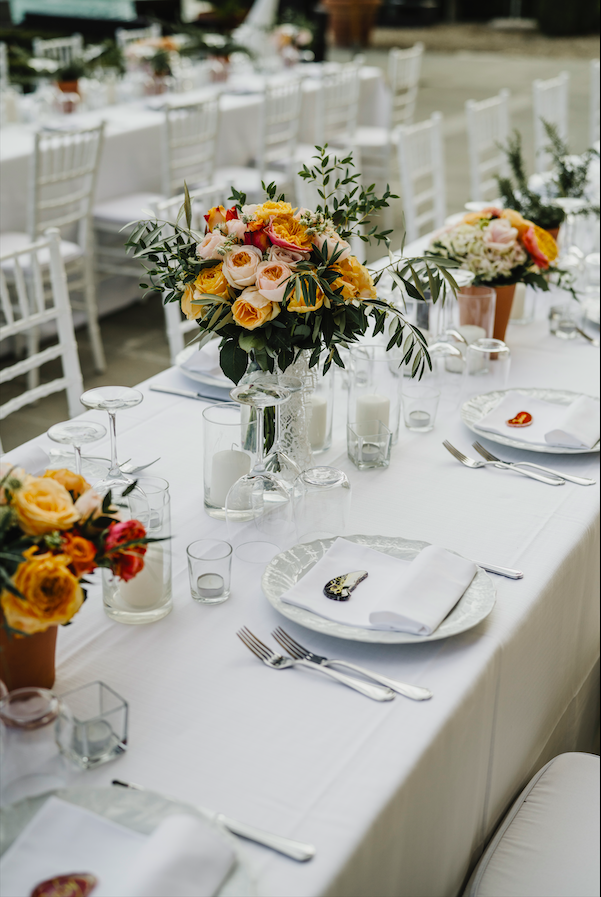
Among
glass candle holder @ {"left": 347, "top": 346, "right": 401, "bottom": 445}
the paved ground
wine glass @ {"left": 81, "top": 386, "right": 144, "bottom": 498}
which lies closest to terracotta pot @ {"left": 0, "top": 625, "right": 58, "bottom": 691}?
wine glass @ {"left": 81, "top": 386, "right": 144, "bottom": 498}

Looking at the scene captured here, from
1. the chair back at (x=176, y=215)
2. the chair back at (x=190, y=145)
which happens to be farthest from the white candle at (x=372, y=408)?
the chair back at (x=190, y=145)

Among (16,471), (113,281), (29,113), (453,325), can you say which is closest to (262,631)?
(16,471)

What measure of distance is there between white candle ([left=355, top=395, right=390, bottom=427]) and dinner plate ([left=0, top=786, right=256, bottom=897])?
0.96m

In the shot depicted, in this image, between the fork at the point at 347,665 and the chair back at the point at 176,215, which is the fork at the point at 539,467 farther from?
the chair back at the point at 176,215

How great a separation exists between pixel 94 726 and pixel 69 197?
3365 millimetres

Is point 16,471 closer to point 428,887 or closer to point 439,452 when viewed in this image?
point 428,887

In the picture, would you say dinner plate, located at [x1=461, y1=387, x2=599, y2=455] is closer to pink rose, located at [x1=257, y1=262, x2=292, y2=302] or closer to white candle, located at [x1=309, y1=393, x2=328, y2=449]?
white candle, located at [x1=309, y1=393, x2=328, y2=449]

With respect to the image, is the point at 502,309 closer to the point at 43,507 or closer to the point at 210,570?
the point at 210,570

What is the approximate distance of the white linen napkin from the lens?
34.6 inches

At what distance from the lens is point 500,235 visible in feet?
7.50

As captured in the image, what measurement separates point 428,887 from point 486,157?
805 centimetres

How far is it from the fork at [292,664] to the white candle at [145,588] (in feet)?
0.44

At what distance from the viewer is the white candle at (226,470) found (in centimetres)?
157

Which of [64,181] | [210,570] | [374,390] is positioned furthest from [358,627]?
[64,181]
